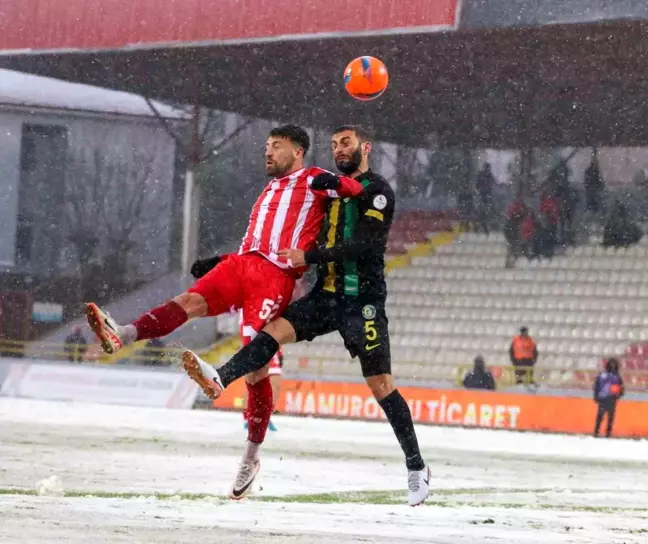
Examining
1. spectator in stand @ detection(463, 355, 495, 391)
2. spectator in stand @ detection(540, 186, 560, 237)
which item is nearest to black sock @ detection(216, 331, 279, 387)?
spectator in stand @ detection(463, 355, 495, 391)

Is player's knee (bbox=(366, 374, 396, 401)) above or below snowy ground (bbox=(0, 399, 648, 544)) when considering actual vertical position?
above

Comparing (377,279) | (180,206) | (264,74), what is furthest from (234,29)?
(377,279)

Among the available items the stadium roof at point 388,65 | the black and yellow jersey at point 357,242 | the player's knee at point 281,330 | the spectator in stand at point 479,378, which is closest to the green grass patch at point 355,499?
the player's knee at point 281,330

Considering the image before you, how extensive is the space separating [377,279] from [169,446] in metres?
5.57

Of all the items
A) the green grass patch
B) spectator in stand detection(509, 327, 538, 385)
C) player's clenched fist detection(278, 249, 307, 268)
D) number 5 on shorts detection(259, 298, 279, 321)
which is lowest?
spectator in stand detection(509, 327, 538, 385)

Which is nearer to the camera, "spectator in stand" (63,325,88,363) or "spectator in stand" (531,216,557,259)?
"spectator in stand" (531,216,557,259)

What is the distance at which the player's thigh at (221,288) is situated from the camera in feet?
26.3

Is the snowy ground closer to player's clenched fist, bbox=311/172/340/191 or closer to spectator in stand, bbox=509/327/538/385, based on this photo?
player's clenched fist, bbox=311/172/340/191

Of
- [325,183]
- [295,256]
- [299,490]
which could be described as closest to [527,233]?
[299,490]

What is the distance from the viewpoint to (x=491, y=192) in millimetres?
30875

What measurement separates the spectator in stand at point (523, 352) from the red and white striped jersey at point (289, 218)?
17731 mm

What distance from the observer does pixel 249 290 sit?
807 cm

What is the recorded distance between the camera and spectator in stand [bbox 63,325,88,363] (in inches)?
1221

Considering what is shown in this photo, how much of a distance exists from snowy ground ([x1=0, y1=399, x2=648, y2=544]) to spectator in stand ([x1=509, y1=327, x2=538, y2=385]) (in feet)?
27.1
